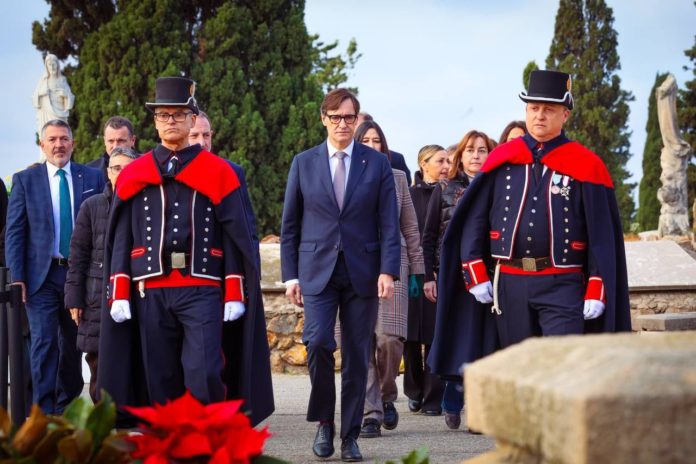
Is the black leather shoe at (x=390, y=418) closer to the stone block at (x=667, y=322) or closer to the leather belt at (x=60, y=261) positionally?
the leather belt at (x=60, y=261)

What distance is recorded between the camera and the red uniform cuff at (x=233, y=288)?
19.1 ft

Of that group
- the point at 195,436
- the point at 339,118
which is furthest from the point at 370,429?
the point at 195,436

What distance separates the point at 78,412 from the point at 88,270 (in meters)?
5.02

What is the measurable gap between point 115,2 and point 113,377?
21335mm

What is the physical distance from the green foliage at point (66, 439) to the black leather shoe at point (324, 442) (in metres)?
3.91

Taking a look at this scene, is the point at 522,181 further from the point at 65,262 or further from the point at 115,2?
the point at 115,2

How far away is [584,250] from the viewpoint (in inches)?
236

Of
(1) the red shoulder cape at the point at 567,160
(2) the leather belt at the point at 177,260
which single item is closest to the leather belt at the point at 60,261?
(2) the leather belt at the point at 177,260

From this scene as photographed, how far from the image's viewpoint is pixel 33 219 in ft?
27.6

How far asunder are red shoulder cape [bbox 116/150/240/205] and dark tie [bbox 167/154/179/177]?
1.4 inches

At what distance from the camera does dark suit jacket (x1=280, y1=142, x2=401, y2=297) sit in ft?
21.9

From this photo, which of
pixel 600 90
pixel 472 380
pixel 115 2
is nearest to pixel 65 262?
pixel 472 380

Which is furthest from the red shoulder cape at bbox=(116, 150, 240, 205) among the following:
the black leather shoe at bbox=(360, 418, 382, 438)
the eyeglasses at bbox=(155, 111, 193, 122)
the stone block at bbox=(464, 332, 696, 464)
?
the stone block at bbox=(464, 332, 696, 464)

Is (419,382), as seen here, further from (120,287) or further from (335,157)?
(120,287)
